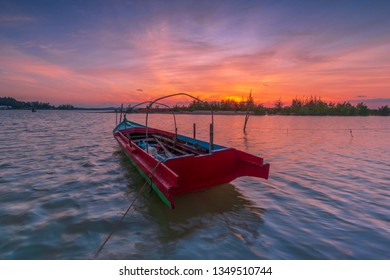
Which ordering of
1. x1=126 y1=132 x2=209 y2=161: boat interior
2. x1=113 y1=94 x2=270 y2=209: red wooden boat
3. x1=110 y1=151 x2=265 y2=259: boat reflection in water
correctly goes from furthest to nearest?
x1=126 y1=132 x2=209 y2=161: boat interior
x1=113 y1=94 x2=270 y2=209: red wooden boat
x1=110 y1=151 x2=265 y2=259: boat reflection in water

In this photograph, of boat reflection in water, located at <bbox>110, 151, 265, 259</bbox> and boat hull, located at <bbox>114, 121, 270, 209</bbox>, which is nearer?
boat reflection in water, located at <bbox>110, 151, 265, 259</bbox>

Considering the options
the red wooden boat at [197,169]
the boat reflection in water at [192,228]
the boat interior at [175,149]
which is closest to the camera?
the boat reflection in water at [192,228]

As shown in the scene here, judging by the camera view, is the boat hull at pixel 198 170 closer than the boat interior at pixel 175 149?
Yes

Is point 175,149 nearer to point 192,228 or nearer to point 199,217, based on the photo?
point 199,217

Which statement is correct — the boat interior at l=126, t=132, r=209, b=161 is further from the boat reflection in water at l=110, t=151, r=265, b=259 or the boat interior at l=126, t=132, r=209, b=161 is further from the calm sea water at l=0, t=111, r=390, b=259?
the boat reflection in water at l=110, t=151, r=265, b=259

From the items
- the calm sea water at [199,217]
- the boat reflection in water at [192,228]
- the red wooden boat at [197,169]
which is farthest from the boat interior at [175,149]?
the boat reflection in water at [192,228]

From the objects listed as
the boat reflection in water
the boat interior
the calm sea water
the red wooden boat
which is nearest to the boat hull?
the red wooden boat

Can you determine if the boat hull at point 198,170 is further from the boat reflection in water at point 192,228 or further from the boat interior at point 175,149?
the boat interior at point 175,149

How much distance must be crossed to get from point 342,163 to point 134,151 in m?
10.5

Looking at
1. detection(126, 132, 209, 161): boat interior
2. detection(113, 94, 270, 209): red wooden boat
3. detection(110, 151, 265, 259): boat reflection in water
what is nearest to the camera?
detection(110, 151, 265, 259): boat reflection in water

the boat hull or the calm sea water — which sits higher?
the boat hull

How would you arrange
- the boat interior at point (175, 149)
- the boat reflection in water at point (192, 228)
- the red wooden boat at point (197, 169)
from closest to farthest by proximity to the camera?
1. the boat reflection in water at point (192, 228)
2. the red wooden boat at point (197, 169)
3. the boat interior at point (175, 149)
